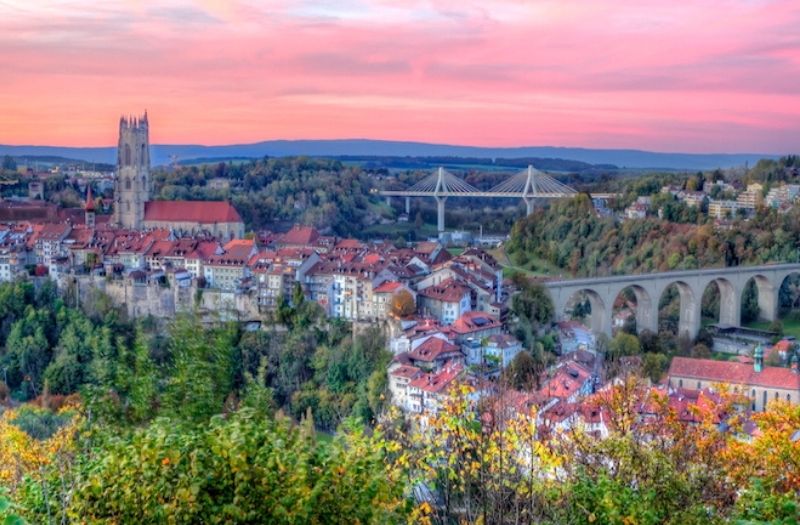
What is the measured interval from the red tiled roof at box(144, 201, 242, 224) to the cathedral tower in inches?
14.8

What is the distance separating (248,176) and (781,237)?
915 inches

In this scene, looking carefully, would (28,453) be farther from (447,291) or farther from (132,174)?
(132,174)

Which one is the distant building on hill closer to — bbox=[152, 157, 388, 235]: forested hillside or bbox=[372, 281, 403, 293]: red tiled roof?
bbox=[372, 281, 403, 293]: red tiled roof

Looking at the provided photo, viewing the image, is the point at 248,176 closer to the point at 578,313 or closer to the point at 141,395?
the point at 578,313

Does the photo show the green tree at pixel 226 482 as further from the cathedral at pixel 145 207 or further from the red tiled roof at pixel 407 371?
the cathedral at pixel 145 207

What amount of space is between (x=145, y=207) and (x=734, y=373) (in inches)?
797

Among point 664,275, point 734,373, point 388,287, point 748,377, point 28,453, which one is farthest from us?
point 664,275

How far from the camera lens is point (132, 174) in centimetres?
3012

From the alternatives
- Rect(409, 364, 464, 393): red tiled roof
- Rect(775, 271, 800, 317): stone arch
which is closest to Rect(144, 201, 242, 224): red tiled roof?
Rect(775, 271, 800, 317): stone arch

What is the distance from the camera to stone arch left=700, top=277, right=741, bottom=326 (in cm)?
2252

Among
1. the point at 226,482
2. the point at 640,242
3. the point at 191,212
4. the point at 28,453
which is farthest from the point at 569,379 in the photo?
the point at 191,212

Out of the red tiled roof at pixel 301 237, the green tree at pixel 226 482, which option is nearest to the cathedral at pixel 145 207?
the red tiled roof at pixel 301 237

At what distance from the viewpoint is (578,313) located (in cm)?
2242

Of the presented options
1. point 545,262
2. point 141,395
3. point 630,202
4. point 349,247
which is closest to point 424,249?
point 349,247
